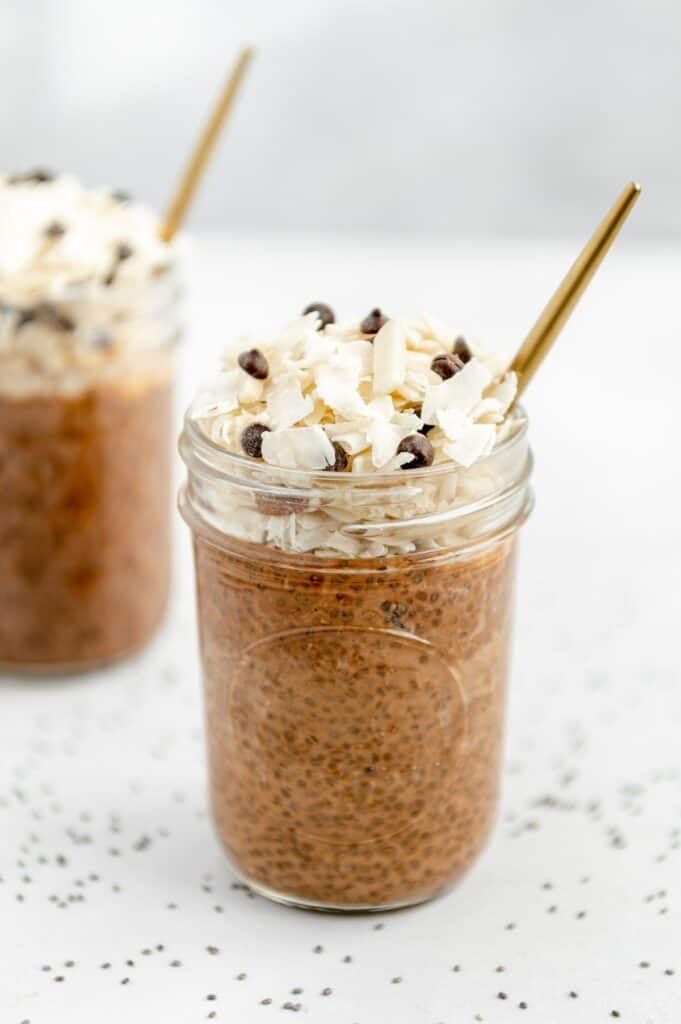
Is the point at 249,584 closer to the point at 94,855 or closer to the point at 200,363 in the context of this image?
the point at 94,855

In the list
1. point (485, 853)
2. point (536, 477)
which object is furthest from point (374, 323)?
point (536, 477)

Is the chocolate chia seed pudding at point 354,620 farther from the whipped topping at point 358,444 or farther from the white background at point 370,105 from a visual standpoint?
the white background at point 370,105

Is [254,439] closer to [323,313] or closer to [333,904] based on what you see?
[323,313]

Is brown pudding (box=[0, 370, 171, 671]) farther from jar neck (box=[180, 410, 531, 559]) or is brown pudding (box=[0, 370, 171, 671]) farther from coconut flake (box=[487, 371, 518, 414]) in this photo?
coconut flake (box=[487, 371, 518, 414])

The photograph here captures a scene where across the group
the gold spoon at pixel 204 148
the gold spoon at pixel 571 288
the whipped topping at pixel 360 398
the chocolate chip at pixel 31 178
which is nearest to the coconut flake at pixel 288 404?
the whipped topping at pixel 360 398

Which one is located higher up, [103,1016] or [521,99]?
[521,99]

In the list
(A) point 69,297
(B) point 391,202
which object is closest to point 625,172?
(B) point 391,202
